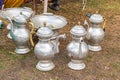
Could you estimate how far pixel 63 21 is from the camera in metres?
3.10

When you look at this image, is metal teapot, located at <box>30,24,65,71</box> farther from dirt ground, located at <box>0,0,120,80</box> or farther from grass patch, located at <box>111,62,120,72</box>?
grass patch, located at <box>111,62,120,72</box>

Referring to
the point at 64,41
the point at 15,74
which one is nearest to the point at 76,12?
the point at 64,41

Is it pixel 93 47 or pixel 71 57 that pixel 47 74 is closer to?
pixel 71 57

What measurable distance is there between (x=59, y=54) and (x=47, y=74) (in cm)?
44

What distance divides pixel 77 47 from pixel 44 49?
1.09 feet

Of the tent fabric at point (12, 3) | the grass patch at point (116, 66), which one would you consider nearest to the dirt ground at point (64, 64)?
the grass patch at point (116, 66)

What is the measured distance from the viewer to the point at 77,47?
2.77 metres

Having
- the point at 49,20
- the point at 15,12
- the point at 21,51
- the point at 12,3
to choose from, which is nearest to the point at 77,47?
the point at 49,20

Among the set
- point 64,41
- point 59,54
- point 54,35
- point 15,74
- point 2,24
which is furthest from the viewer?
point 2,24

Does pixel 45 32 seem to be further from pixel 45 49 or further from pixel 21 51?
pixel 21 51

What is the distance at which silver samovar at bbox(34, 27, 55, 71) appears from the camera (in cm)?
268

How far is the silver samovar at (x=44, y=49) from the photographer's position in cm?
268

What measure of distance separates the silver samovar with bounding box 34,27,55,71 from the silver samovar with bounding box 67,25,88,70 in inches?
8.0

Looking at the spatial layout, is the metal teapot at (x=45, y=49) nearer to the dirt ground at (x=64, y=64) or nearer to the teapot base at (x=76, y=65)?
the dirt ground at (x=64, y=64)
